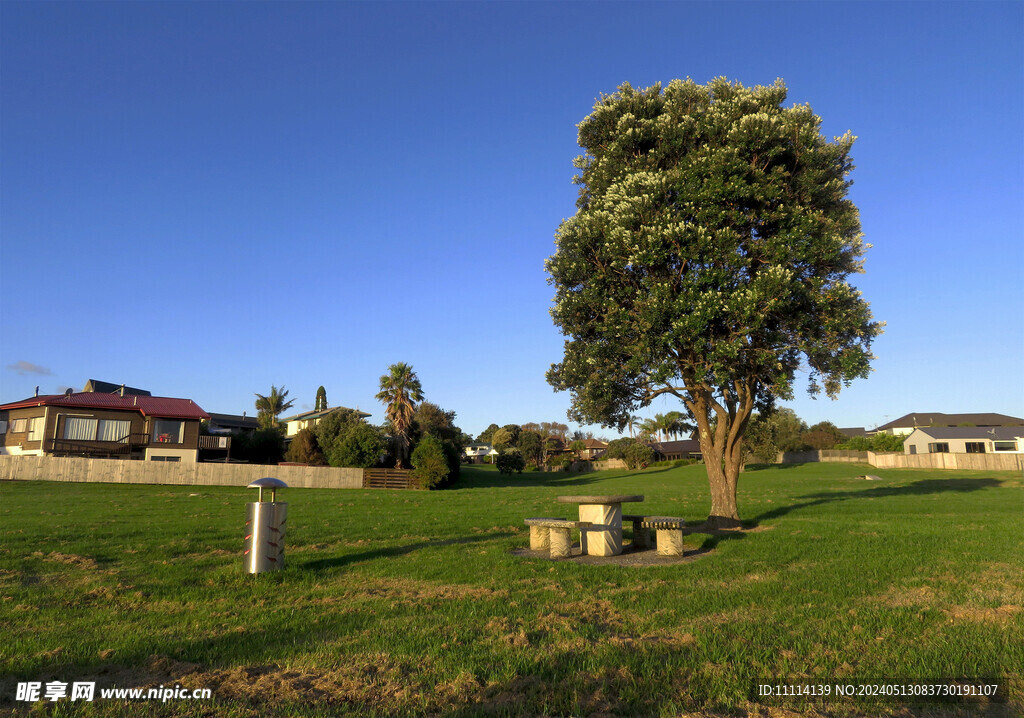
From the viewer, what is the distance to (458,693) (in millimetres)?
4969

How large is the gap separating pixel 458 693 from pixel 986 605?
7343 millimetres

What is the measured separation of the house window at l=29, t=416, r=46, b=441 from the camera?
4464 centimetres

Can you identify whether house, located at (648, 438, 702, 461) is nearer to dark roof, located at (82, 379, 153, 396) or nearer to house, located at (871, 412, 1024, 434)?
house, located at (871, 412, 1024, 434)

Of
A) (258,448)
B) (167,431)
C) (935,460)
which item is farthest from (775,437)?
(167,431)

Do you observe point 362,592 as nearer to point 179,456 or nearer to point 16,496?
point 16,496

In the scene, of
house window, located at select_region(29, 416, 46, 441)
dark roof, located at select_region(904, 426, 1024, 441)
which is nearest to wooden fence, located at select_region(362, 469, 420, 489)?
house window, located at select_region(29, 416, 46, 441)

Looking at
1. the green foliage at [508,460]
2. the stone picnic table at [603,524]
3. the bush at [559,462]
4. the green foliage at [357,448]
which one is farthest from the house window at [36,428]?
the bush at [559,462]

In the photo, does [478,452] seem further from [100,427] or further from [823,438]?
[100,427]

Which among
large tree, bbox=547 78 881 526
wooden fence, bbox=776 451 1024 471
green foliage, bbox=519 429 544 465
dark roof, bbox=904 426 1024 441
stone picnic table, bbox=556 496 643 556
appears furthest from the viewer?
green foliage, bbox=519 429 544 465

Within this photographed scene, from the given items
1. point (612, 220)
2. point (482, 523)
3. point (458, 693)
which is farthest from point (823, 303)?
point (458, 693)

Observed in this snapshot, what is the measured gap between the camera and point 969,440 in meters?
73.6

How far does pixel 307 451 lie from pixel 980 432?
262ft

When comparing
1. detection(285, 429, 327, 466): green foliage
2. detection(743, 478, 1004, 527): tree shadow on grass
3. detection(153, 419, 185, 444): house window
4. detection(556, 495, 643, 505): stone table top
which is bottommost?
detection(743, 478, 1004, 527): tree shadow on grass

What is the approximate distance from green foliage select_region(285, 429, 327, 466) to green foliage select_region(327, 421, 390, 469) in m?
4.45
